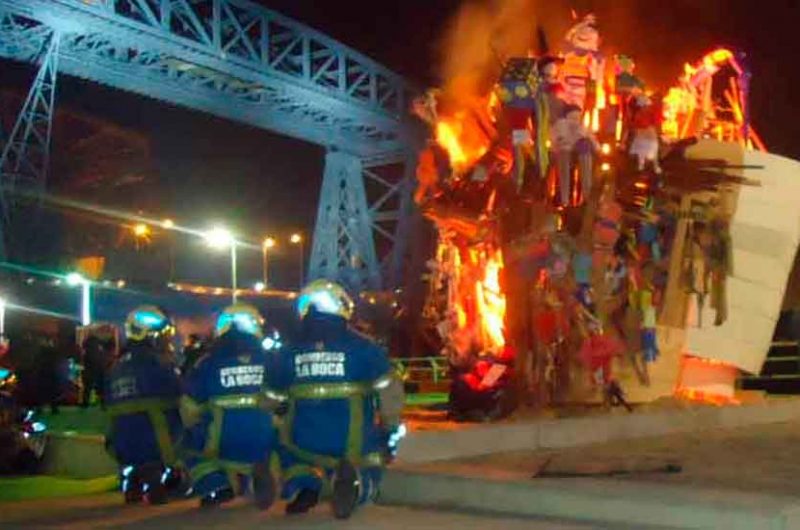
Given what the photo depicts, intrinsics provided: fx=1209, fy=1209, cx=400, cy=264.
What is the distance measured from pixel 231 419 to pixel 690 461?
184 inches

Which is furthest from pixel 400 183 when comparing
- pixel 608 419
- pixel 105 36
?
pixel 608 419

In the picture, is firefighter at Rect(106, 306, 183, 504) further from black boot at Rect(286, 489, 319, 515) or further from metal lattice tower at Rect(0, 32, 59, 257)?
metal lattice tower at Rect(0, 32, 59, 257)

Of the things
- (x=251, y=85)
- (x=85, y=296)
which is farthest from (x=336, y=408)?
(x=251, y=85)

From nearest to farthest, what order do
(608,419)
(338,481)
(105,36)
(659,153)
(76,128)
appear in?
1. (338,481)
2. (608,419)
3. (659,153)
4. (105,36)
5. (76,128)

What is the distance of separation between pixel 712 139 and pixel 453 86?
3.75 m

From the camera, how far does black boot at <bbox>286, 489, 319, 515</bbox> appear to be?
9.27 meters

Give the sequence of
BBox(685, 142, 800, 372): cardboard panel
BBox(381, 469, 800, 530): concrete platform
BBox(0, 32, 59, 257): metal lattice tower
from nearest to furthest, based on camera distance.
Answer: BBox(381, 469, 800, 530): concrete platform
BBox(685, 142, 800, 372): cardboard panel
BBox(0, 32, 59, 257): metal lattice tower

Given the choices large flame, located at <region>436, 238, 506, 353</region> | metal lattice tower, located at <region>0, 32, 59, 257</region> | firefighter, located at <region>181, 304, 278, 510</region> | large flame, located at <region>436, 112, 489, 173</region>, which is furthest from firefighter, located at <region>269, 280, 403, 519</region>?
metal lattice tower, located at <region>0, 32, 59, 257</region>

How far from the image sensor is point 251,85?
134ft

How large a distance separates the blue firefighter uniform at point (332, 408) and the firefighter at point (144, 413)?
1.62 m

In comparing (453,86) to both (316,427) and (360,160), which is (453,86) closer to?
(316,427)

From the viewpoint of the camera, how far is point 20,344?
2452 cm

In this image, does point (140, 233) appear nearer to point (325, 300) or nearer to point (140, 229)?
point (140, 229)

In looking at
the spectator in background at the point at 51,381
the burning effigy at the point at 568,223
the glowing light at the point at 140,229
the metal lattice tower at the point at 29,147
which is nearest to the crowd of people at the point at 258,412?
the burning effigy at the point at 568,223
